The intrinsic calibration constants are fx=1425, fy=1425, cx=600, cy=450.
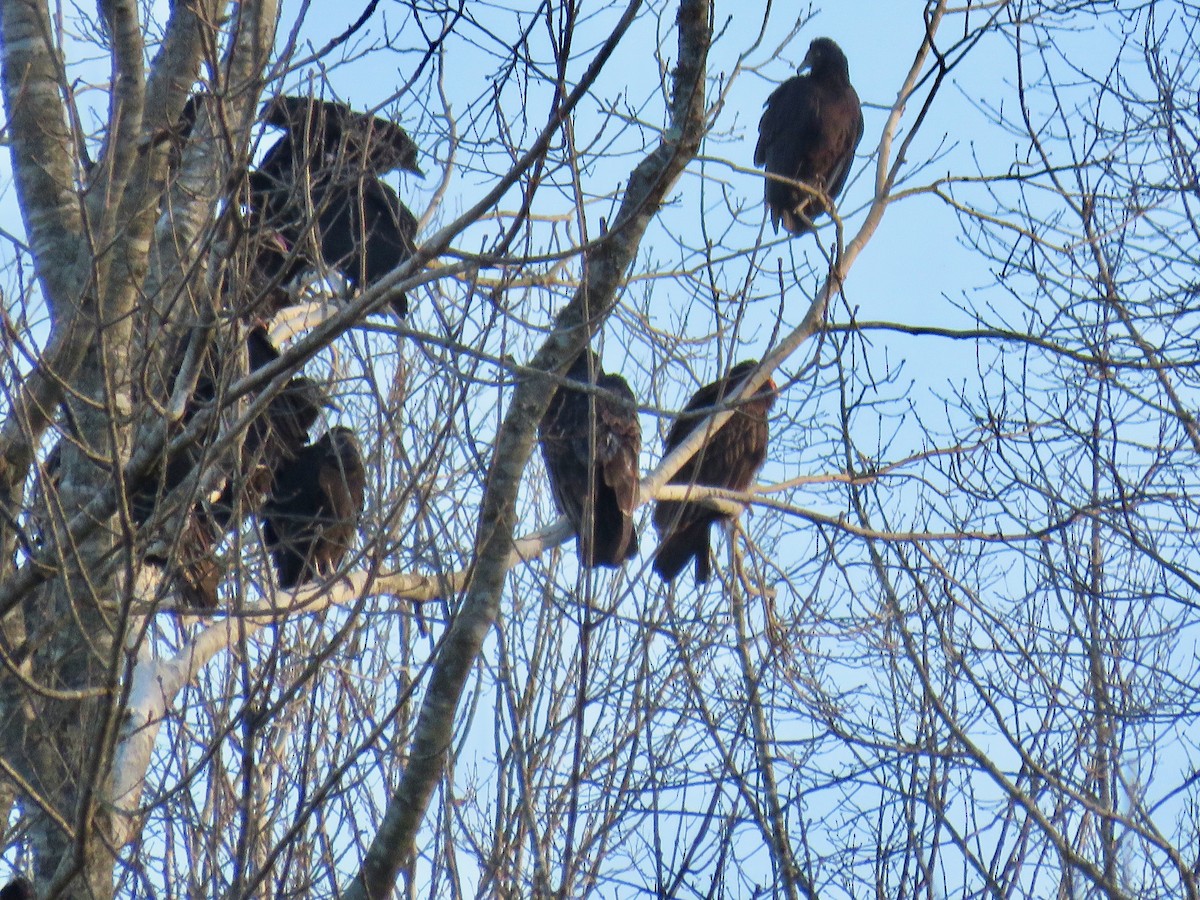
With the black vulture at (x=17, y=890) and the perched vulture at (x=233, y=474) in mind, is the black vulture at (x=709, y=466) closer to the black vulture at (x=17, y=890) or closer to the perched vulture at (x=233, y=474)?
the perched vulture at (x=233, y=474)

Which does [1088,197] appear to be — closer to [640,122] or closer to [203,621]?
[640,122]

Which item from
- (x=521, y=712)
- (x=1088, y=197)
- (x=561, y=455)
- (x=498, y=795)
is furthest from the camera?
(x=561, y=455)

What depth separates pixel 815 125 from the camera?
290 inches

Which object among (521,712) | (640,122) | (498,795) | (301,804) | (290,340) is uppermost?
(290,340)

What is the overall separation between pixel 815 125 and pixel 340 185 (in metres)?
5.08

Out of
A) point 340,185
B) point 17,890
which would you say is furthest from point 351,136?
point 17,890

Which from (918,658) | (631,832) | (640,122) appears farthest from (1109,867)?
(640,122)

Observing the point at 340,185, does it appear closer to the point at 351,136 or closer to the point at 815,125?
the point at 351,136

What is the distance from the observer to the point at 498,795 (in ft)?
10.5

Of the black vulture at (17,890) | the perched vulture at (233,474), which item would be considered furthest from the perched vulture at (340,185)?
the black vulture at (17,890)

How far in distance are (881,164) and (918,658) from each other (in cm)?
164

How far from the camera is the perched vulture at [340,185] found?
10.6 feet

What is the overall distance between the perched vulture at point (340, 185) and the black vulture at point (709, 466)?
1263 mm

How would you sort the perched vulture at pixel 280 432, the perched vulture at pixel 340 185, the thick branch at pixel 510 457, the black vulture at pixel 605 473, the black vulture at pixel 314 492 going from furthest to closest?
the black vulture at pixel 314 492 < the black vulture at pixel 605 473 < the perched vulture at pixel 280 432 < the perched vulture at pixel 340 185 < the thick branch at pixel 510 457
